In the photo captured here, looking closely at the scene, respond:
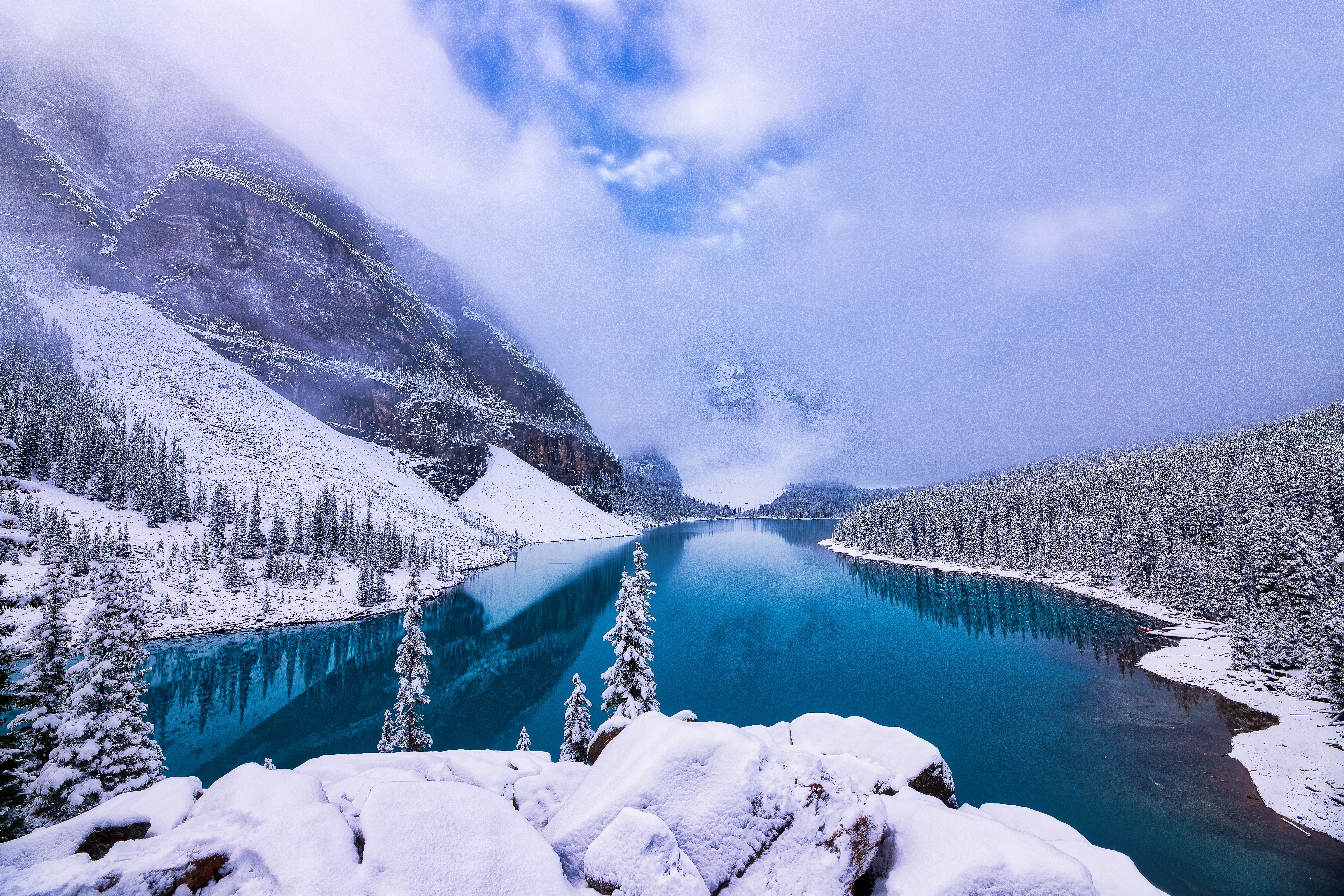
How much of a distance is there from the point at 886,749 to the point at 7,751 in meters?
21.8

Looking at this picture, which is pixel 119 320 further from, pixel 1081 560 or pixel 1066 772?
pixel 1081 560

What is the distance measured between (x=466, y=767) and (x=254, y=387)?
153 m

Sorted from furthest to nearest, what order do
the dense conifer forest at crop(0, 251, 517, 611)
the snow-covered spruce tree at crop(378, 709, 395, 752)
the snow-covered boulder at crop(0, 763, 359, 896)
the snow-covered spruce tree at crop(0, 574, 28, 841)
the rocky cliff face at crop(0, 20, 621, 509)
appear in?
1. the rocky cliff face at crop(0, 20, 621, 509)
2. the dense conifer forest at crop(0, 251, 517, 611)
3. the snow-covered spruce tree at crop(378, 709, 395, 752)
4. the snow-covered spruce tree at crop(0, 574, 28, 841)
5. the snow-covered boulder at crop(0, 763, 359, 896)

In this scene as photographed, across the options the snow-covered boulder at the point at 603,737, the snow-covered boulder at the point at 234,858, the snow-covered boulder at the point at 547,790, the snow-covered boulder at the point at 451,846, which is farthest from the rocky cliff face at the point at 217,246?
the snow-covered boulder at the point at 451,846

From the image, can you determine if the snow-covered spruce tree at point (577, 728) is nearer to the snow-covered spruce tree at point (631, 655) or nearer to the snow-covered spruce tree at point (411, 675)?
the snow-covered spruce tree at point (631, 655)

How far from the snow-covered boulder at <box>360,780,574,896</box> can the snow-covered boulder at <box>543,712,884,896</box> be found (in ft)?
2.45

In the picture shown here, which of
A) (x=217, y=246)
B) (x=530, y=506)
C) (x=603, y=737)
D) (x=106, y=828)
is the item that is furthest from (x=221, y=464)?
(x=106, y=828)

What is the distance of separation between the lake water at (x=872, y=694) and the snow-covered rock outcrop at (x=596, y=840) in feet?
73.1

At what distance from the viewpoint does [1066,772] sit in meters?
26.8

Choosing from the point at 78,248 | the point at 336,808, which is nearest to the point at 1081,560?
the point at 336,808

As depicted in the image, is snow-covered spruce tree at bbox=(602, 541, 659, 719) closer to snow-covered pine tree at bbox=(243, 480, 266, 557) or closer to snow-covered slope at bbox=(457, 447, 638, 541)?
snow-covered pine tree at bbox=(243, 480, 266, 557)

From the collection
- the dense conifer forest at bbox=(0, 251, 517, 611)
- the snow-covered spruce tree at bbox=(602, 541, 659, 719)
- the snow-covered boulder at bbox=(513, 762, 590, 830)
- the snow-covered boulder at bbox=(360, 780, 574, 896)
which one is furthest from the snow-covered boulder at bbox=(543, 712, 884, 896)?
the dense conifer forest at bbox=(0, 251, 517, 611)

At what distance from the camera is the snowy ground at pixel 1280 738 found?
70.7 ft

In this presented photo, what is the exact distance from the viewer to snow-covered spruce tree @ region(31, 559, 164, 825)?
620 inches
